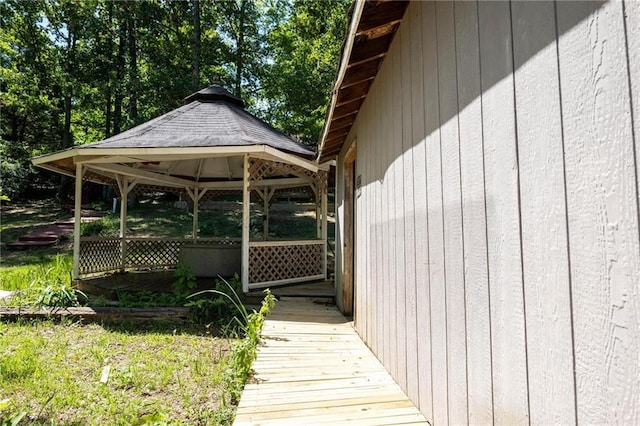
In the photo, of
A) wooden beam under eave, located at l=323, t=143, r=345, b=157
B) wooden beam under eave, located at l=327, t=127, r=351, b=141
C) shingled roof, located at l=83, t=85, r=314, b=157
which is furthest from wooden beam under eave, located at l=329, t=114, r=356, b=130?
shingled roof, located at l=83, t=85, r=314, b=157

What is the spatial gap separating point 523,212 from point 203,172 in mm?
9762

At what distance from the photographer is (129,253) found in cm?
959

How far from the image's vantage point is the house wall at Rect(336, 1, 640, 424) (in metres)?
0.92

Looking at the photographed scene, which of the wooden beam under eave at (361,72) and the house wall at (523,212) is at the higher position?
the wooden beam under eave at (361,72)

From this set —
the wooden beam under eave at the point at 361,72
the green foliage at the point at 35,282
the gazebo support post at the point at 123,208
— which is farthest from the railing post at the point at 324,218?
the gazebo support post at the point at 123,208

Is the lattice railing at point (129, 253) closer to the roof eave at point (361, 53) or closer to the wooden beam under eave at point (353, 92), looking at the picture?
the roof eave at point (361, 53)

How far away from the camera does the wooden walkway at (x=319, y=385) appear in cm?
235

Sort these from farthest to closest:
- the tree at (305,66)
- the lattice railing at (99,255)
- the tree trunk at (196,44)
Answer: the tree trunk at (196,44), the tree at (305,66), the lattice railing at (99,255)

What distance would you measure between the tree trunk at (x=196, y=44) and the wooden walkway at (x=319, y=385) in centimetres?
1468

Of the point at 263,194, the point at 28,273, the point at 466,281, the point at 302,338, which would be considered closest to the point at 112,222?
the point at 28,273

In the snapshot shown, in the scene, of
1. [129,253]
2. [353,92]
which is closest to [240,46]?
[129,253]

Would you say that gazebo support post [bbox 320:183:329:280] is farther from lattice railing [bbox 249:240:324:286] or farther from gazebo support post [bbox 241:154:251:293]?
gazebo support post [bbox 241:154:251:293]

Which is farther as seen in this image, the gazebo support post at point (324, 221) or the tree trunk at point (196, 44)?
the tree trunk at point (196, 44)

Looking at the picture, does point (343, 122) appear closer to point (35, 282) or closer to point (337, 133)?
point (337, 133)
